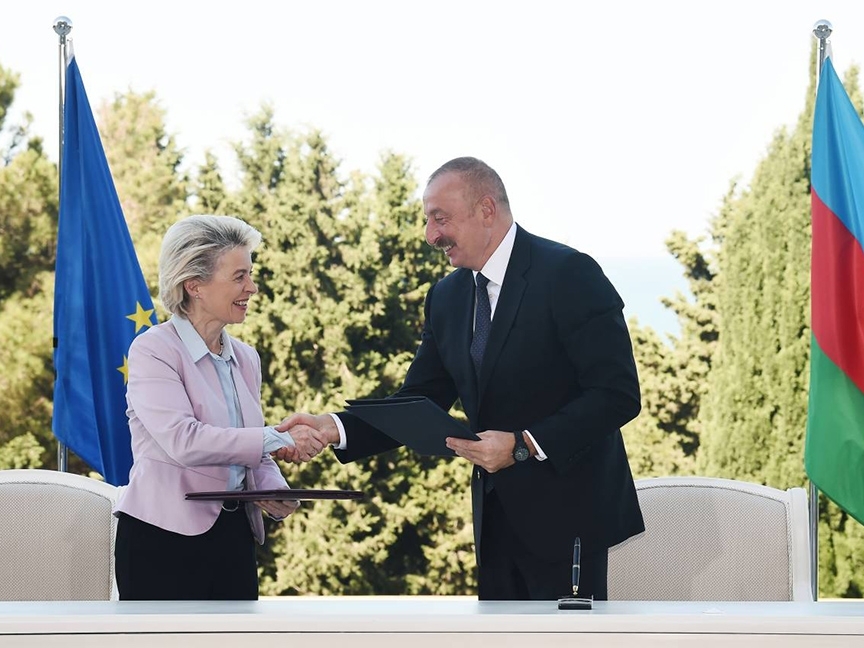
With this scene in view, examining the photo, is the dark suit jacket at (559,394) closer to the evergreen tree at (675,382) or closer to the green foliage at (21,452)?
the evergreen tree at (675,382)

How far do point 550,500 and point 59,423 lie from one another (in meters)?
2.27

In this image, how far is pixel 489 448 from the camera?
2521 mm

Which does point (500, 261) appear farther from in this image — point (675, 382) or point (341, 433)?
point (675, 382)

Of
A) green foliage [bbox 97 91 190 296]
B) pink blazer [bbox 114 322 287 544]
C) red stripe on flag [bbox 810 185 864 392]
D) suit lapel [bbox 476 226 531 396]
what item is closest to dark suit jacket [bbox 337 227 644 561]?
suit lapel [bbox 476 226 531 396]

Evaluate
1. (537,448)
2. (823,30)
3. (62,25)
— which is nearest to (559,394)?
(537,448)

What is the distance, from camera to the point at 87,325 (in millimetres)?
4277

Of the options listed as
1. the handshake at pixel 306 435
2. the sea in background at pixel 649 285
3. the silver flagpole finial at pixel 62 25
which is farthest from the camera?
the sea in background at pixel 649 285

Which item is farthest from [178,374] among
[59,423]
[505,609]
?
[59,423]

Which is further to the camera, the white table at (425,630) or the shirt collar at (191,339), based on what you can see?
the shirt collar at (191,339)

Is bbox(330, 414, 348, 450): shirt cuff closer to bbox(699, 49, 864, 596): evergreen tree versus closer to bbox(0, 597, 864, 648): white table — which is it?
bbox(0, 597, 864, 648): white table

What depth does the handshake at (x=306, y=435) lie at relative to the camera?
2.93 meters

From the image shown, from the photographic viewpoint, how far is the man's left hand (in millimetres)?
2510

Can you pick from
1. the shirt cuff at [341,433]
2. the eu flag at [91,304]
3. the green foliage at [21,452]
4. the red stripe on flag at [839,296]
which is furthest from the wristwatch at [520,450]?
the green foliage at [21,452]

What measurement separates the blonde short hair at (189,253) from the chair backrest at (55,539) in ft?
1.60
